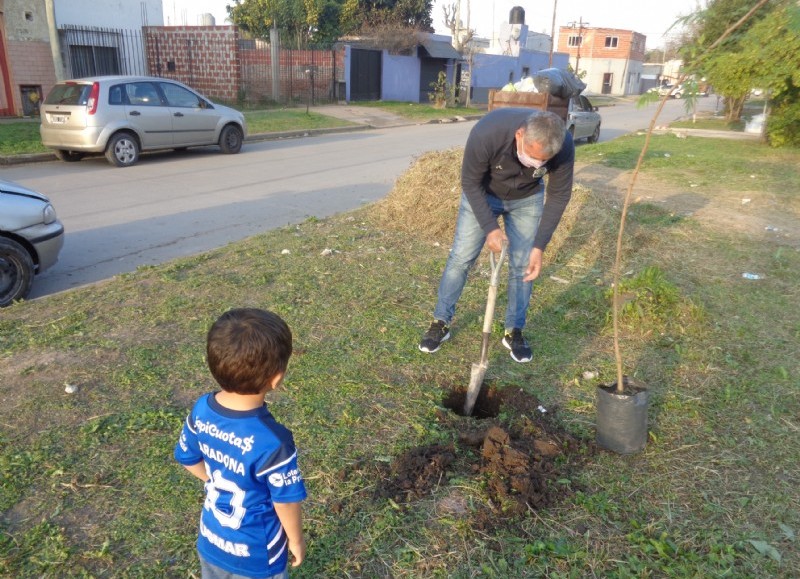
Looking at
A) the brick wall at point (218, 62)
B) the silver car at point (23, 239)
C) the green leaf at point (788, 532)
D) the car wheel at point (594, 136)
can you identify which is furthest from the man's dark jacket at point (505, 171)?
the brick wall at point (218, 62)

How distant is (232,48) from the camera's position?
2409 centimetres

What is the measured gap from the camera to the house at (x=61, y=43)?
16.9 meters

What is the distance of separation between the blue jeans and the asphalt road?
2.92 m

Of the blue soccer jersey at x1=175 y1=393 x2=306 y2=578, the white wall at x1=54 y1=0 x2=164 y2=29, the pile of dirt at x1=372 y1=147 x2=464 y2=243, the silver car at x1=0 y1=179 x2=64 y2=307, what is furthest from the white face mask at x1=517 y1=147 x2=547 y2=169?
the white wall at x1=54 y1=0 x2=164 y2=29

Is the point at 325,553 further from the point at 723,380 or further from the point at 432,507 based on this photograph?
the point at 723,380

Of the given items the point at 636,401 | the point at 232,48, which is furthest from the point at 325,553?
the point at 232,48

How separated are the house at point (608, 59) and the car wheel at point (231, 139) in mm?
60034

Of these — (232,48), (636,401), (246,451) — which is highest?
(232,48)

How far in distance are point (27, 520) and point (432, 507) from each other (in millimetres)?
1754

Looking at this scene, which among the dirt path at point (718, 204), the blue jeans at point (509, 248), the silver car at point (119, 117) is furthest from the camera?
the silver car at point (119, 117)

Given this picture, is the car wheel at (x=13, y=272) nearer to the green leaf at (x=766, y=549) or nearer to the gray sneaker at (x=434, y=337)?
the gray sneaker at (x=434, y=337)

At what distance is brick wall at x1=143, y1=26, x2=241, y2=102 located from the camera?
2406 cm

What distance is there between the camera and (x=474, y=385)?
12.1 feet

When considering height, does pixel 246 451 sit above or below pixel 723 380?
above
